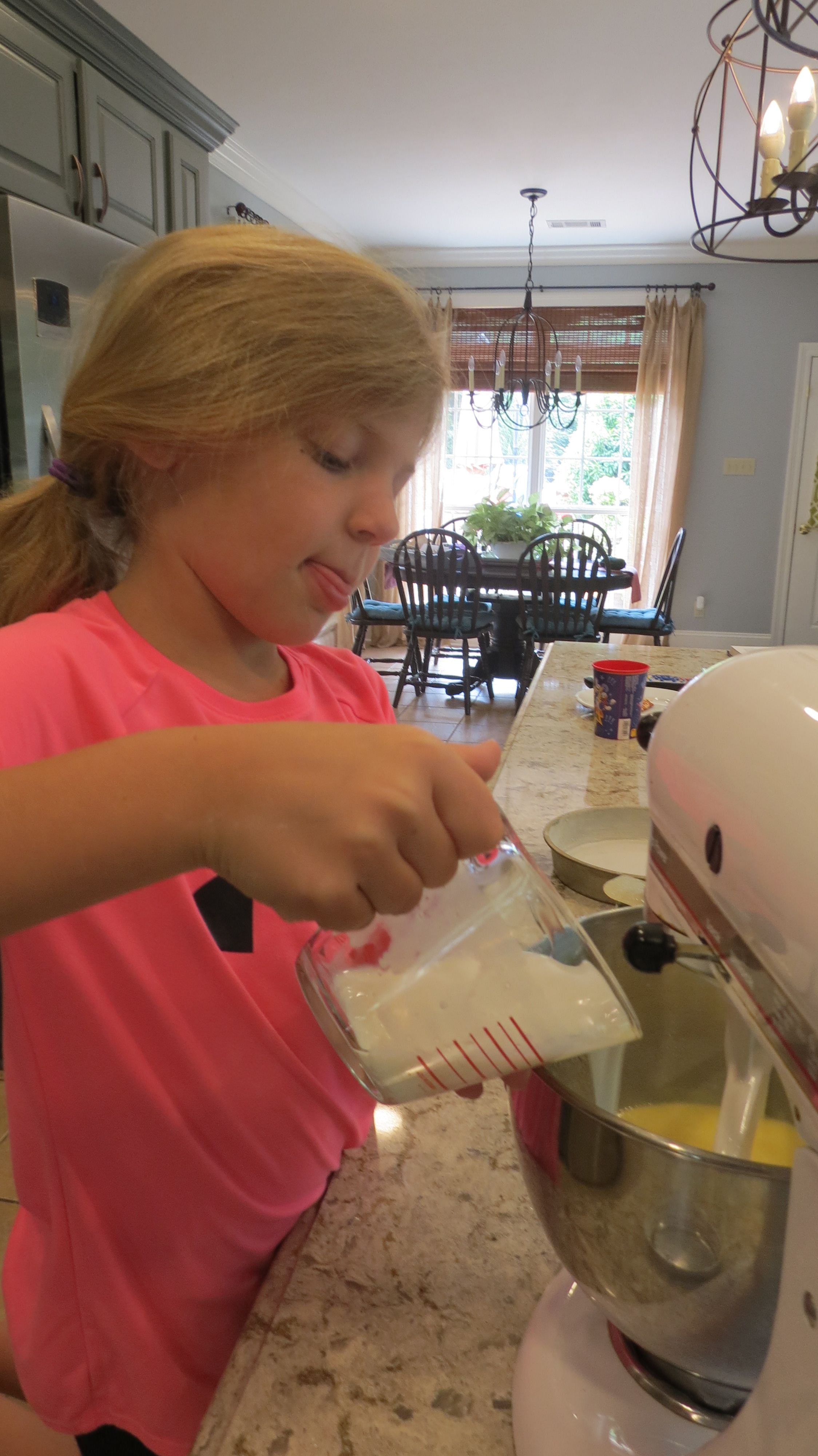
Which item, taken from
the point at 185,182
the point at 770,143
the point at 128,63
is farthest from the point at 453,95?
the point at 770,143

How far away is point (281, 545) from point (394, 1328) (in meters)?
0.52

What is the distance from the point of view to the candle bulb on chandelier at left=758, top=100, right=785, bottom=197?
1.53 m

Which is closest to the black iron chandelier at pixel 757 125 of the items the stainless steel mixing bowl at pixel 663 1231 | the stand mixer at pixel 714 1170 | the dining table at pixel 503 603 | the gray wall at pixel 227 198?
the stand mixer at pixel 714 1170

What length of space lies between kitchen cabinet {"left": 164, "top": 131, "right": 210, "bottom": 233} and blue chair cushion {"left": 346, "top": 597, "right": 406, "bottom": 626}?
6.87ft

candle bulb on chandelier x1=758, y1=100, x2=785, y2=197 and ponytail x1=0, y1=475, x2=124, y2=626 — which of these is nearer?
ponytail x1=0, y1=475, x2=124, y2=626

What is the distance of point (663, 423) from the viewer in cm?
622

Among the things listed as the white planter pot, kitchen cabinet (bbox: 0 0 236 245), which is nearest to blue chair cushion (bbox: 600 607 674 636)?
the white planter pot

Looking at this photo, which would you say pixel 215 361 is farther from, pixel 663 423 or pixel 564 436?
pixel 564 436

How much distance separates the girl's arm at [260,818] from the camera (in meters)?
0.38

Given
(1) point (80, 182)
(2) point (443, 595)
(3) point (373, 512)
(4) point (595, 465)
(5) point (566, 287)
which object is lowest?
(2) point (443, 595)

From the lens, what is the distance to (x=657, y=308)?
614 centimetres

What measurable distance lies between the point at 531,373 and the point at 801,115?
5.32m

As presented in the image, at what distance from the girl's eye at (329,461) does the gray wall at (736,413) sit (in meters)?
6.01

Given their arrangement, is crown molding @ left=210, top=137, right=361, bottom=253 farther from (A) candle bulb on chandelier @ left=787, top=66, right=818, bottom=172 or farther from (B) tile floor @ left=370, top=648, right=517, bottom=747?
(A) candle bulb on chandelier @ left=787, top=66, right=818, bottom=172
